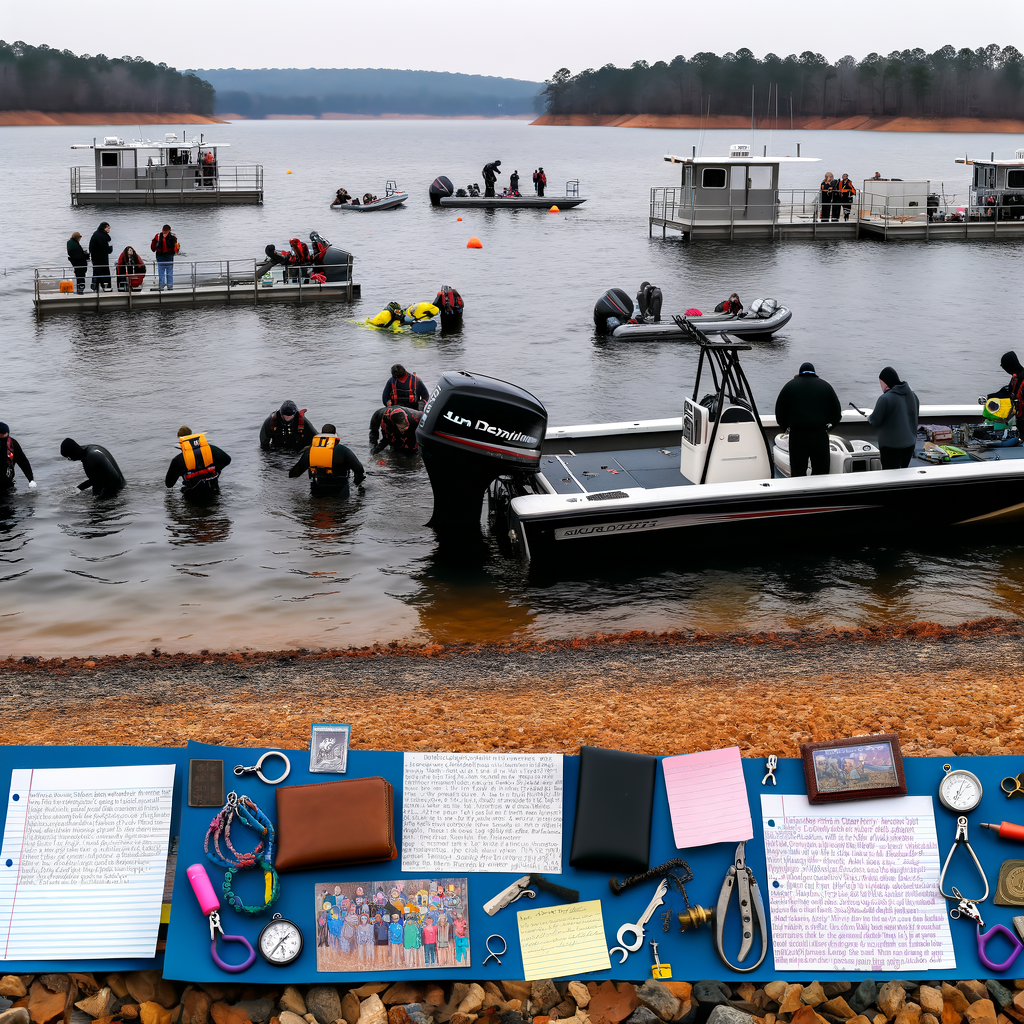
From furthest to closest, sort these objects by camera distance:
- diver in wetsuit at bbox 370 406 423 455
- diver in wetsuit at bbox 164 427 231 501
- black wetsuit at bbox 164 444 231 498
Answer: diver in wetsuit at bbox 370 406 423 455 → black wetsuit at bbox 164 444 231 498 → diver in wetsuit at bbox 164 427 231 501

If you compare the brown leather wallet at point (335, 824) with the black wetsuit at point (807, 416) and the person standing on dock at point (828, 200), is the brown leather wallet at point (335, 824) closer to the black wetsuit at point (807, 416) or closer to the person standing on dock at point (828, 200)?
the black wetsuit at point (807, 416)

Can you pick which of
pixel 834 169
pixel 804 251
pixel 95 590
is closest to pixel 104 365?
pixel 95 590

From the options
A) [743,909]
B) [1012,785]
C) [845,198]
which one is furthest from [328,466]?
[845,198]

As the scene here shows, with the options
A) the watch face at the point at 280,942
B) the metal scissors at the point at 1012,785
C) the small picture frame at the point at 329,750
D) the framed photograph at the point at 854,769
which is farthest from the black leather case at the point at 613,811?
the metal scissors at the point at 1012,785

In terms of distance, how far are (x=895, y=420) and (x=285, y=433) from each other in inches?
339

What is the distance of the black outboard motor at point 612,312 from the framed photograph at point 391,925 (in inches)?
840

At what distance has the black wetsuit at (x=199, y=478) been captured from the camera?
13.1 meters

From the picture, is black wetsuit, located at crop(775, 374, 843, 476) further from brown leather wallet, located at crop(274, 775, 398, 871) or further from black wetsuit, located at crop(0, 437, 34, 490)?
black wetsuit, located at crop(0, 437, 34, 490)

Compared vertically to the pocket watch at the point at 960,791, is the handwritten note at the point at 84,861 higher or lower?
lower

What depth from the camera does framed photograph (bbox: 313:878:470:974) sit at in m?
3.91

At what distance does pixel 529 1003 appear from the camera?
396cm

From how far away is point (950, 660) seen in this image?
24.2ft

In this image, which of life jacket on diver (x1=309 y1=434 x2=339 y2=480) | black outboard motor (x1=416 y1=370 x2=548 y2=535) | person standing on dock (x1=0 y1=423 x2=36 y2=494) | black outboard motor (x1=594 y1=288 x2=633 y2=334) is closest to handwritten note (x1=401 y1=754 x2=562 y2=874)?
black outboard motor (x1=416 y1=370 x2=548 y2=535)

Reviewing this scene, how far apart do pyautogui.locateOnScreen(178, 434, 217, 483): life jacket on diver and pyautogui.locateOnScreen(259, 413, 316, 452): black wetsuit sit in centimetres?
193
